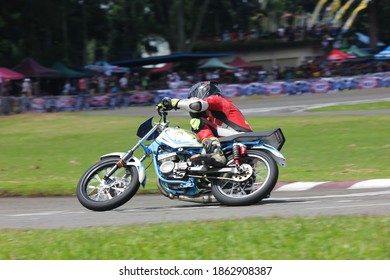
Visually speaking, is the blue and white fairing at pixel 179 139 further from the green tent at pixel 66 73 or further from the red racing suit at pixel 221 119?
the green tent at pixel 66 73

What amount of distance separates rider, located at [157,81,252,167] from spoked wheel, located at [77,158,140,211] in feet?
3.08

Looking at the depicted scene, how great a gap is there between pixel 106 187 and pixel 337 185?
15.4ft

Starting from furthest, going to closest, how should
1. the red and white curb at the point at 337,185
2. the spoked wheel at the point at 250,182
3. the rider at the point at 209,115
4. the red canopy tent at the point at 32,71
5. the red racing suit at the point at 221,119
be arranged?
1. the red canopy tent at the point at 32,71
2. the red and white curb at the point at 337,185
3. the red racing suit at the point at 221,119
4. the rider at the point at 209,115
5. the spoked wheel at the point at 250,182

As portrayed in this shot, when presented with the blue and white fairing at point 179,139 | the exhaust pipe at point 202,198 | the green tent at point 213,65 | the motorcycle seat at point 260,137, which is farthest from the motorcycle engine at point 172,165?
the green tent at point 213,65

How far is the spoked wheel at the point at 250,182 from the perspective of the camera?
9.62 m

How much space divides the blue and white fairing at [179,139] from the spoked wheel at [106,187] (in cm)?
62

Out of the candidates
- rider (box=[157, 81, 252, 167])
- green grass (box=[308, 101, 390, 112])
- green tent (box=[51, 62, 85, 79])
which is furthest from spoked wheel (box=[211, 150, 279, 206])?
green tent (box=[51, 62, 85, 79])

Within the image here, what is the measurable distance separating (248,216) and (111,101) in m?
30.7

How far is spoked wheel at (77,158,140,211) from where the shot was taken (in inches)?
391

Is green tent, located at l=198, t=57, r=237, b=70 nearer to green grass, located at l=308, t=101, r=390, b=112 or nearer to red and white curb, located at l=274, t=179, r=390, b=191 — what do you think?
green grass, located at l=308, t=101, r=390, b=112

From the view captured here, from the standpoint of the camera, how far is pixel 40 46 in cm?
6072

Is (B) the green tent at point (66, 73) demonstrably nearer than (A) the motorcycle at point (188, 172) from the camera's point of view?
No

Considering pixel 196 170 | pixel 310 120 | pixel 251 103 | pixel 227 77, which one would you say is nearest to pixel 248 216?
pixel 196 170

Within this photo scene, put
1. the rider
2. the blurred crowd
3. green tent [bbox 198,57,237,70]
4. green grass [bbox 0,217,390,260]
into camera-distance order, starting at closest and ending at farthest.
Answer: green grass [bbox 0,217,390,260]
the rider
the blurred crowd
green tent [bbox 198,57,237,70]
